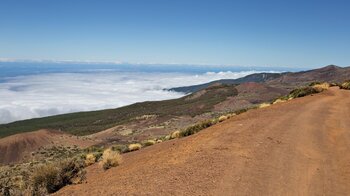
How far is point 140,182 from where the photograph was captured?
10305 mm

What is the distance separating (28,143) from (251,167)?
6807 centimetres

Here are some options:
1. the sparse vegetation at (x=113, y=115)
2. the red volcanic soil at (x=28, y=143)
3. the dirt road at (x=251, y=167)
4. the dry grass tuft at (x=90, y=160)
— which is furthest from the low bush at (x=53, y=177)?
the sparse vegetation at (x=113, y=115)

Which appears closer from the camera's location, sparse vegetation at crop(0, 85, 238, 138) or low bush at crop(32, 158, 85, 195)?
low bush at crop(32, 158, 85, 195)

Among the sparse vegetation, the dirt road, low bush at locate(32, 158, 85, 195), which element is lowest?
the sparse vegetation

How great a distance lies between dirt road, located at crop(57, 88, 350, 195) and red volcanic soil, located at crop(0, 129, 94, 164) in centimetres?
5694

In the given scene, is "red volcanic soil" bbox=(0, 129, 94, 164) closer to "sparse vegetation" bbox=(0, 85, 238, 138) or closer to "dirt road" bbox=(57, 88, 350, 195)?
"sparse vegetation" bbox=(0, 85, 238, 138)

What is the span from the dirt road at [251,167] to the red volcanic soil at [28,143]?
5694 centimetres

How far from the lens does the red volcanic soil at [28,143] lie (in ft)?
218

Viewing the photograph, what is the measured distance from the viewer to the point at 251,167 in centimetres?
1096

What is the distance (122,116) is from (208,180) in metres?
133

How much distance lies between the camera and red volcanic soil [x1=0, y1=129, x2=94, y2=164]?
66519 millimetres

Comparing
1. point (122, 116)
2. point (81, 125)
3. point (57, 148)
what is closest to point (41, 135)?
point (57, 148)

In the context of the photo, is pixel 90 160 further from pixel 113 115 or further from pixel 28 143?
pixel 113 115

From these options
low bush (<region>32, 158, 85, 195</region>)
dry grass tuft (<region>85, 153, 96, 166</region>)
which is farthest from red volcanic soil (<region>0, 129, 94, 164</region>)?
low bush (<region>32, 158, 85, 195</region>)
